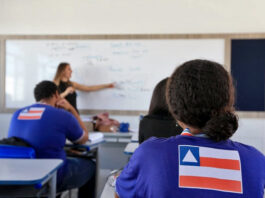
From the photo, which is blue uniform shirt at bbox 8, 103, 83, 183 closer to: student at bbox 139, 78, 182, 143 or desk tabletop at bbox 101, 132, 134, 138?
student at bbox 139, 78, 182, 143

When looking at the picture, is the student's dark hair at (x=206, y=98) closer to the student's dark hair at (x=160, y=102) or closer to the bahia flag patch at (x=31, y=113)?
the student's dark hair at (x=160, y=102)

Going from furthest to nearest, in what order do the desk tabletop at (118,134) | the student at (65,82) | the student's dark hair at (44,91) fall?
the student at (65,82) < the desk tabletop at (118,134) < the student's dark hair at (44,91)

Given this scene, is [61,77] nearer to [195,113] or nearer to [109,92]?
[109,92]

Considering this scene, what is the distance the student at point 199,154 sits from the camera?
0.67 metres

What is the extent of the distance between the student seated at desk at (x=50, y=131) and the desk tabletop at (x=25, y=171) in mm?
373

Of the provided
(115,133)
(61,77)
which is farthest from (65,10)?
(115,133)

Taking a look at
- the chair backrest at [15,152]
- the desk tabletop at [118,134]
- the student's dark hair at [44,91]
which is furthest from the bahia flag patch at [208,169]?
the desk tabletop at [118,134]

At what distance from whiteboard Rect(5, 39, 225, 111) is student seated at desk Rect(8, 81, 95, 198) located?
173 cm

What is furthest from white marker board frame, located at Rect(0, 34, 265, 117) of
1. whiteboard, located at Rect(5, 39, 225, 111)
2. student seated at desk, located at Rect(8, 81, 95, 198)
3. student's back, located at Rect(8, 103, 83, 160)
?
student's back, located at Rect(8, 103, 83, 160)

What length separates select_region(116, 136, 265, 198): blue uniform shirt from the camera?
0.67 metres

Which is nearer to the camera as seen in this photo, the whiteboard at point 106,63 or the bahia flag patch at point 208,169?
the bahia flag patch at point 208,169

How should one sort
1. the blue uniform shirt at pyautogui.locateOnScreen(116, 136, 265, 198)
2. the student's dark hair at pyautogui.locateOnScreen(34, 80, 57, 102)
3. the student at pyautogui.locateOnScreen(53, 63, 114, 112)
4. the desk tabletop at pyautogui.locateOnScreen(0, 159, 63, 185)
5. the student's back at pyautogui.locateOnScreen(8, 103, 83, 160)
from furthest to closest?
the student at pyautogui.locateOnScreen(53, 63, 114, 112) → the student's dark hair at pyautogui.locateOnScreen(34, 80, 57, 102) → the student's back at pyautogui.locateOnScreen(8, 103, 83, 160) → the desk tabletop at pyautogui.locateOnScreen(0, 159, 63, 185) → the blue uniform shirt at pyautogui.locateOnScreen(116, 136, 265, 198)

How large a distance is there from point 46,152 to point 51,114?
30 centimetres

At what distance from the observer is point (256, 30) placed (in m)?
3.58
